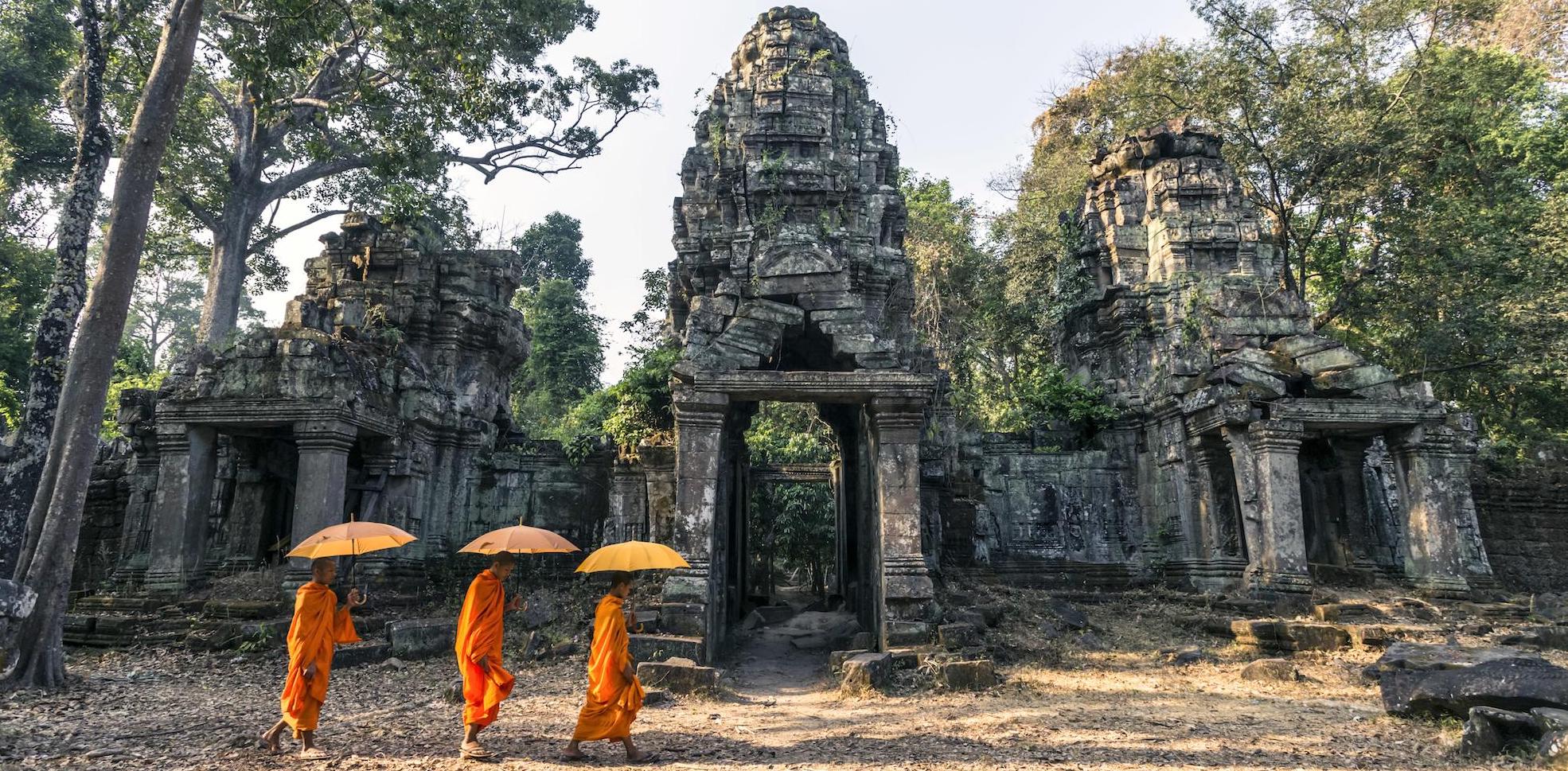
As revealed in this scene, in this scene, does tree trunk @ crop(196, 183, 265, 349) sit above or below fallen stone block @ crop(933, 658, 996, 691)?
above

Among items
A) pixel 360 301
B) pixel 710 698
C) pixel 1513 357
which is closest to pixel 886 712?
pixel 710 698

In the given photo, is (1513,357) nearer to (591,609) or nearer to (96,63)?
(591,609)

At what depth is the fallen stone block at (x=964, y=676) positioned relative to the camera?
6.91 m

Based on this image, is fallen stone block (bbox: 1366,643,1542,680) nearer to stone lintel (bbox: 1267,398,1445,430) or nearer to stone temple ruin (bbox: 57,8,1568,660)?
stone temple ruin (bbox: 57,8,1568,660)

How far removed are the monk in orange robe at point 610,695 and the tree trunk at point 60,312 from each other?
5.88 m

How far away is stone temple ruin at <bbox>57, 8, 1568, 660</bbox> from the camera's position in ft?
28.4

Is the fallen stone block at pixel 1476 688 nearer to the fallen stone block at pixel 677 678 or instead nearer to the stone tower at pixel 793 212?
the stone tower at pixel 793 212

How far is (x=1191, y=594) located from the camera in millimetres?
10766

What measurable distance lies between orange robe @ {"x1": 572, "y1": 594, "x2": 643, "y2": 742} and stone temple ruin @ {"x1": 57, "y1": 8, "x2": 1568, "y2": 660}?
2301mm

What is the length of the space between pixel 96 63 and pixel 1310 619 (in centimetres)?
1397

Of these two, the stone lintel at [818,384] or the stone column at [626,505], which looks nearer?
the stone lintel at [818,384]

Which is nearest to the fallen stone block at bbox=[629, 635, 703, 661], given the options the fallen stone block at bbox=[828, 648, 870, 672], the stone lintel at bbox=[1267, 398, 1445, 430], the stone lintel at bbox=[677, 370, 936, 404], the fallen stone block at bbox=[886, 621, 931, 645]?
the fallen stone block at bbox=[828, 648, 870, 672]

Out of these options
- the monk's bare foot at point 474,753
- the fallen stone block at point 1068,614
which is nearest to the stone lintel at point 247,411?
the monk's bare foot at point 474,753

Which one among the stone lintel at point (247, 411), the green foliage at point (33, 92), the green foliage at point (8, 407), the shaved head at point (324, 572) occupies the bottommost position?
the shaved head at point (324, 572)
